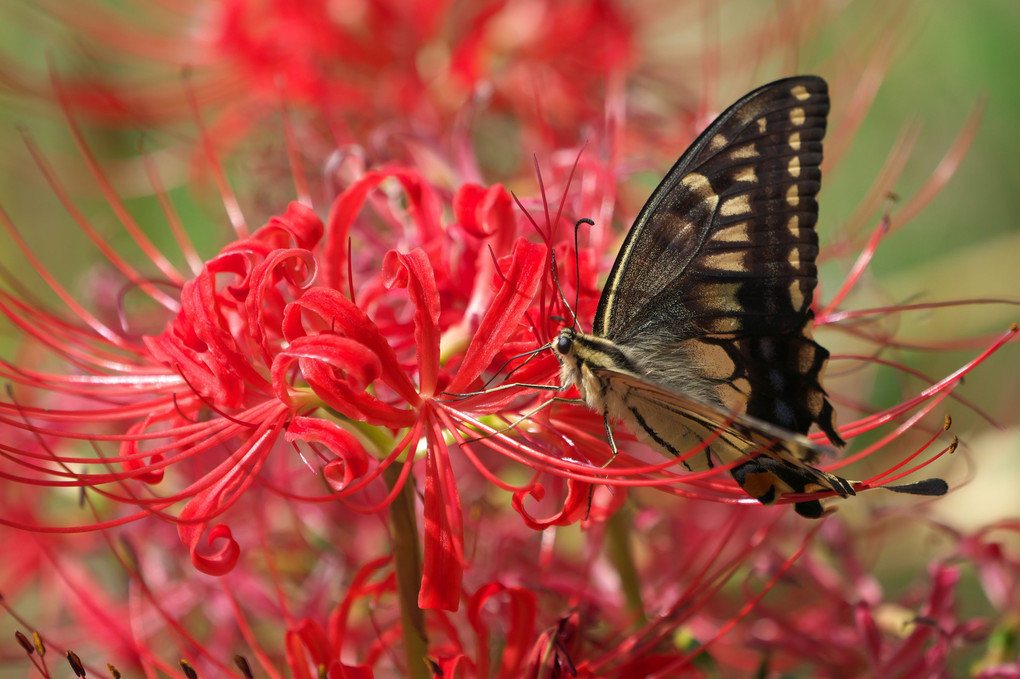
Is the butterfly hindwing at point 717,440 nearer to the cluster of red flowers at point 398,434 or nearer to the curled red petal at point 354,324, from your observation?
the cluster of red flowers at point 398,434

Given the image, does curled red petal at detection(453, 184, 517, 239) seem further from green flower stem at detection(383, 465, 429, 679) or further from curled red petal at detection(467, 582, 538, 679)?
curled red petal at detection(467, 582, 538, 679)

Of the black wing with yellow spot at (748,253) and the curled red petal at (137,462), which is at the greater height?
the black wing with yellow spot at (748,253)

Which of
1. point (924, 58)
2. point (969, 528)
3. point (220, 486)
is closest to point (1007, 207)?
point (924, 58)

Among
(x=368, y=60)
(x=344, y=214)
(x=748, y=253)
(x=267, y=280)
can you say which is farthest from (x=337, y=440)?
(x=368, y=60)

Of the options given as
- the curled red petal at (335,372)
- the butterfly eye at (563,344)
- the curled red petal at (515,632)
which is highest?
the butterfly eye at (563,344)

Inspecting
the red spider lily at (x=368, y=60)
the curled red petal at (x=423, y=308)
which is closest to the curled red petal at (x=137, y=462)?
the curled red petal at (x=423, y=308)

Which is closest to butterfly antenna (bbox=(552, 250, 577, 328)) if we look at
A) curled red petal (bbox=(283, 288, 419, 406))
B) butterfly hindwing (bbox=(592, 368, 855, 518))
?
butterfly hindwing (bbox=(592, 368, 855, 518))
